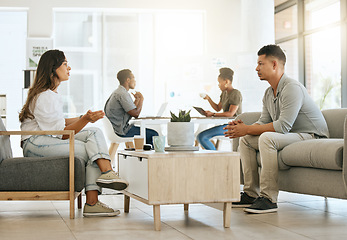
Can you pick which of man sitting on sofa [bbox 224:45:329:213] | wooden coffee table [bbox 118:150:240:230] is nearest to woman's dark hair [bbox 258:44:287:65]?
man sitting on sofa [bbox 224:45:329:213]

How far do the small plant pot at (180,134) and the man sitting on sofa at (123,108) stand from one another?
9.73ft

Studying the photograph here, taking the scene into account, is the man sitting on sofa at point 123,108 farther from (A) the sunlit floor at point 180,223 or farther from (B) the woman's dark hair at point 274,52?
(B) the woman's dark hair at point 274,52

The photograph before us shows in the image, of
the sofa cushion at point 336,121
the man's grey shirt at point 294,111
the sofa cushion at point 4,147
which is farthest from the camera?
the sofa cushion at point 336,121

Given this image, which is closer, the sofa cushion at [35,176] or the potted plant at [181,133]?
the potted plant at [181,133]

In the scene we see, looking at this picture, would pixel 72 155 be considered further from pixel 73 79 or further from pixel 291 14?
pixel 291 14

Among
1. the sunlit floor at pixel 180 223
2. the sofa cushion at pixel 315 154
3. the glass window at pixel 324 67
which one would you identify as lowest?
the sunlit floor at pixel 180 223

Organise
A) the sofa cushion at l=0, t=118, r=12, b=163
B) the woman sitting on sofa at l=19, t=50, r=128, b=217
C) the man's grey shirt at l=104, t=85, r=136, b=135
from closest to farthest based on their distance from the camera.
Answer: the woman sitting on sofa at l=19, t=50, r=128, b=217, the sofa cushion at l=0, t=118, r=12, b=163, the man's grey shirt at l=104, t=85, r=136, b=135

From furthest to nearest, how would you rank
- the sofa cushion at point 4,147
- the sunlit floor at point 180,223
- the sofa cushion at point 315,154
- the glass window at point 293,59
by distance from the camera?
the glass window at point 293,59, the sofa cushion at point 4,147, the sofa cushion at point 315,154, the sunlit floor at point 180,223

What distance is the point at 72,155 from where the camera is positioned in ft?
10.6

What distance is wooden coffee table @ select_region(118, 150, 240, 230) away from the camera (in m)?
2.81

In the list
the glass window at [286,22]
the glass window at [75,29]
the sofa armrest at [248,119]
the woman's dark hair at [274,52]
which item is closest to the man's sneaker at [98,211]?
the sofa armrest at [248,119]

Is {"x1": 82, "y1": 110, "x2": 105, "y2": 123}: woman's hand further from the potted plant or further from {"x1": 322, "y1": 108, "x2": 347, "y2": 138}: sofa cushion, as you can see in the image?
{"x1": 322, "y1": 108, "x2": 347, "y2": 138}: sofa cushion

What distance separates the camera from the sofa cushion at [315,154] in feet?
9.91

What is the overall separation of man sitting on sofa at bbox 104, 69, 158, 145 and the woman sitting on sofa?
253 centimetres
